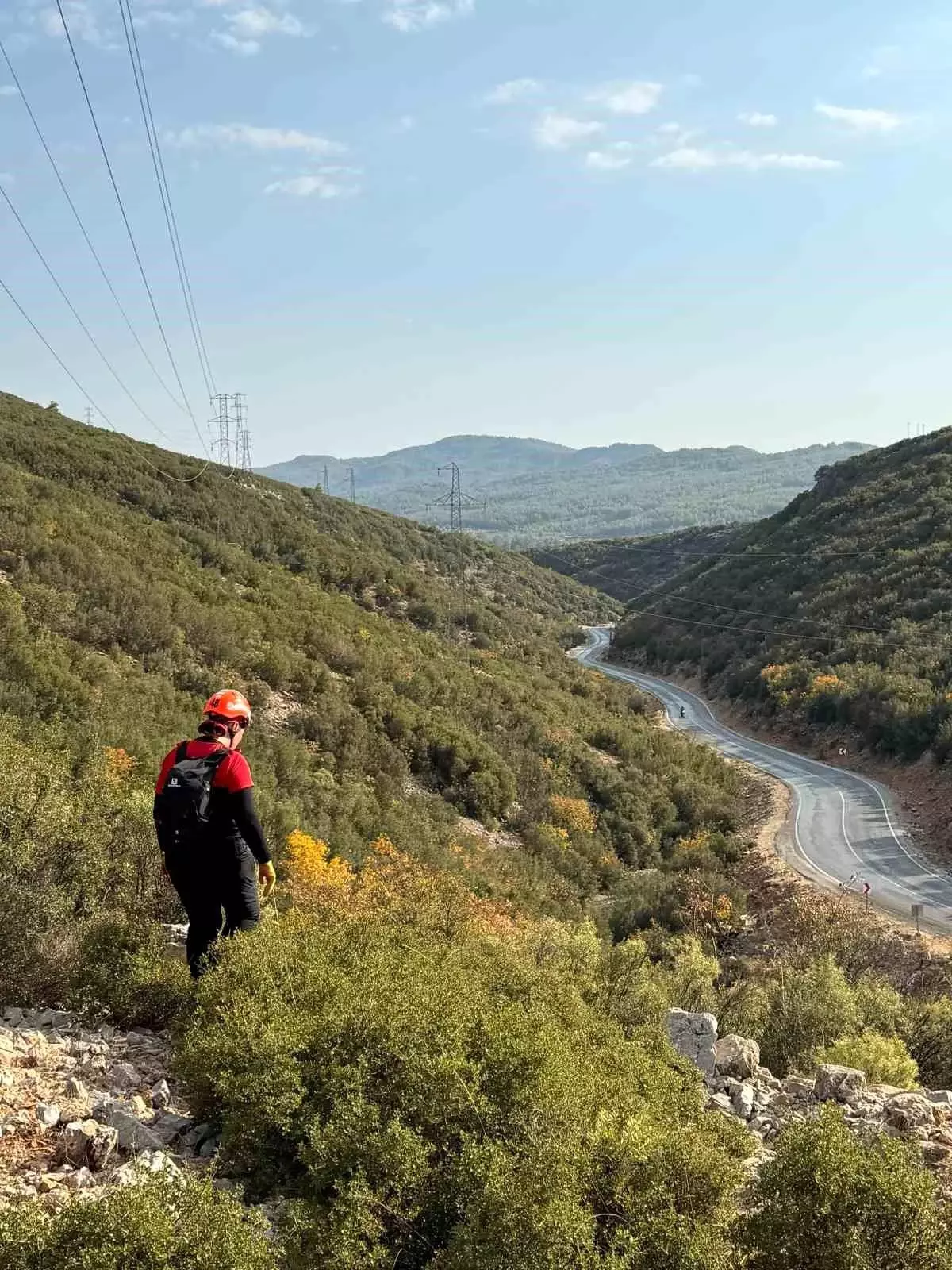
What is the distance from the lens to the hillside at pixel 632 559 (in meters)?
112

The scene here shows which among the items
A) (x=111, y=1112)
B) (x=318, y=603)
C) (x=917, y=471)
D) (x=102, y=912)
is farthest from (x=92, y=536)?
(x=917, y=471)

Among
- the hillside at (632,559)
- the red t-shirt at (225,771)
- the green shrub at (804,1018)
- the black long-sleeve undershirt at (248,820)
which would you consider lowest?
the green shrub at (804,1018)

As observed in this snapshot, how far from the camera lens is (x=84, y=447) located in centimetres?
3656

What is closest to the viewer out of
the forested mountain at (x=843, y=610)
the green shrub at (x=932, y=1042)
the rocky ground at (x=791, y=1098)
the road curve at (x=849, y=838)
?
the rocky ground at (x=791, y=1098)

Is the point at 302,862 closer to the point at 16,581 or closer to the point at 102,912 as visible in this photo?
the point at 102,912

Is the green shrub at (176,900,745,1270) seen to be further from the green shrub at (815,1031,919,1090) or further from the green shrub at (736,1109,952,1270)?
the green shrub at (815,1031,919,1090)

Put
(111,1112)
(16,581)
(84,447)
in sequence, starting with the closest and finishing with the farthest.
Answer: (111,1112)
(16,581)
(84,447)

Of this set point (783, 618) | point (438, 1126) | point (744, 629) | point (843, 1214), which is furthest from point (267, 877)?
point (744, 629)

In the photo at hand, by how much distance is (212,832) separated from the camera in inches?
209

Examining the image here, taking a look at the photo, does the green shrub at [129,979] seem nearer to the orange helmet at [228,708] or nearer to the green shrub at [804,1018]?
the orange helmet at [228,708]

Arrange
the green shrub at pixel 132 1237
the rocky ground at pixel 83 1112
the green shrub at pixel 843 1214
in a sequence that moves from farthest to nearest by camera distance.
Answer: the rocky ground at pixel 83 1112
the green shrub at pixel 843 1214
the green shrub at pixel 132 1237

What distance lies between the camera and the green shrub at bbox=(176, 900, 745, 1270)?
11.0 feet

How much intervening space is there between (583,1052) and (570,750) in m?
20.8

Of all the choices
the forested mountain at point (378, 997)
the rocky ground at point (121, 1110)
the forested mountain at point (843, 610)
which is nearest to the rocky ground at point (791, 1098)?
the rocky ground at point (121, 1110)
